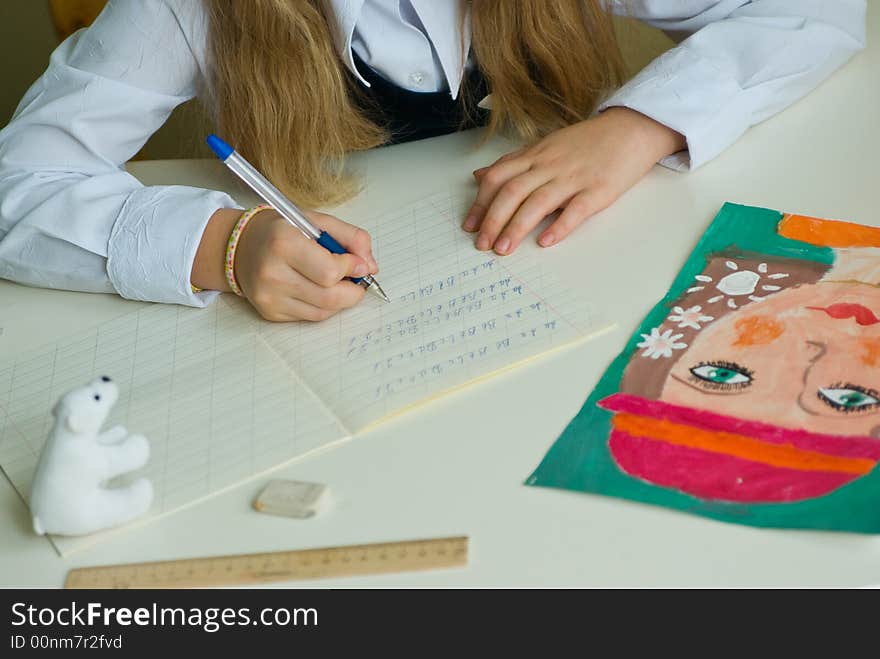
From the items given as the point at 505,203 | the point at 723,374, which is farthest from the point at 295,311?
the point at 723,374

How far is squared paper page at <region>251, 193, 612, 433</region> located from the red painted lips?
167 mm

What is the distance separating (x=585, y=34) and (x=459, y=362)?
0.49m

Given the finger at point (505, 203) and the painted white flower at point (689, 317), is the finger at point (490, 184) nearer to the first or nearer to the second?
the finger at point (505, 203)

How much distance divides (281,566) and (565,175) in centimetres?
48

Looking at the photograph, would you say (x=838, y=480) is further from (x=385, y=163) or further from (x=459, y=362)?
(x=385, y=163)

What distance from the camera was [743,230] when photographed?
90 cm

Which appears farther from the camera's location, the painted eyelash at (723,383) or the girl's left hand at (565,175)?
the girl's left hand at (565,175)

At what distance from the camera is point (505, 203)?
94 centimetres

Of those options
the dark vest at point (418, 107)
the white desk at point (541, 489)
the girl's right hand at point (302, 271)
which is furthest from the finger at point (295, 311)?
the dark vest at point (418, 107)

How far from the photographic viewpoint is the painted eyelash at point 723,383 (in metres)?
0.72

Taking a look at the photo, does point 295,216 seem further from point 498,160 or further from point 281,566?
point 281,566

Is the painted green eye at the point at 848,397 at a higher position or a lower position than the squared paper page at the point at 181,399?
higher

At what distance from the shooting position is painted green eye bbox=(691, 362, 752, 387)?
0.73m

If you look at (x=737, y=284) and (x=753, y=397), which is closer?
(x=753, y=397)
